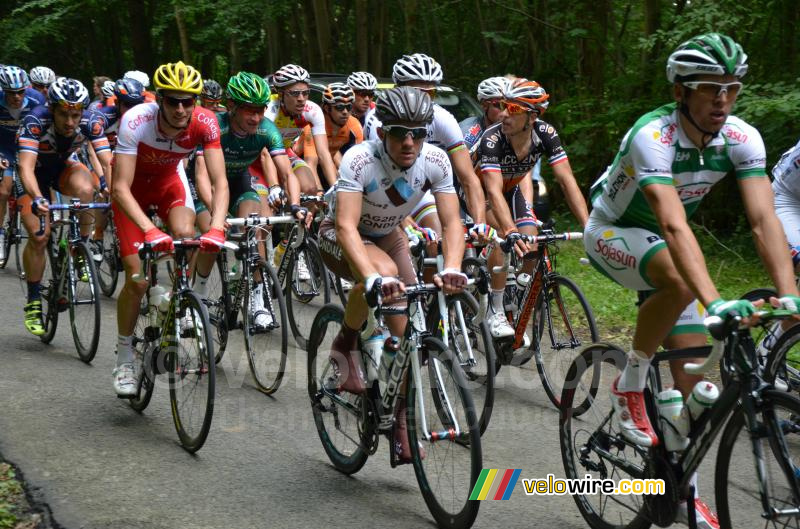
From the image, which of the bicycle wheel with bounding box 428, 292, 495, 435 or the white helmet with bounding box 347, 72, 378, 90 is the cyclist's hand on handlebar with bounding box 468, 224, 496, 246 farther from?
the white helmet with bounding box 347, 72, 378, 90

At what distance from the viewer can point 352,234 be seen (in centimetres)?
495

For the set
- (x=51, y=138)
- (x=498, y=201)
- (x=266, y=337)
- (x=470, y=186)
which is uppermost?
(x=51, y=138)

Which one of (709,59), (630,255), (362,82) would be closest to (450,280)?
(630,255)

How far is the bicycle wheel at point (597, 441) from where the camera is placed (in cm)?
434

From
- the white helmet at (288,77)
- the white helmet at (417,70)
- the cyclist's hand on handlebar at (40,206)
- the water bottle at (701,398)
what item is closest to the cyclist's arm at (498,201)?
the white helmet at (417,70)

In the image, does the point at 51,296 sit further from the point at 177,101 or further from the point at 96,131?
the point at 177,101

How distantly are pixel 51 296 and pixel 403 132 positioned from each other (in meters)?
4.59

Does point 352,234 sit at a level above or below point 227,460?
above

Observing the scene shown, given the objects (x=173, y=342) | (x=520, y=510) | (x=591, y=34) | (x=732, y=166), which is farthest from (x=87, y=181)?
(x=591, y=34)

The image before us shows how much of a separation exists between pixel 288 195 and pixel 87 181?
217 centimetres

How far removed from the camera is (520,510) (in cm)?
493

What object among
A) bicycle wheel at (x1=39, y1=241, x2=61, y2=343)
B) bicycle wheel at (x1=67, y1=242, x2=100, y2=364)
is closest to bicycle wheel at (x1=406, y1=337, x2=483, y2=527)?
bicycle wheel at (x1=67, y1=242, x2=100, y2=364)

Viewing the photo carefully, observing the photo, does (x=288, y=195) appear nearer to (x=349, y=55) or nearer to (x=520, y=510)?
(x=520, y=510)

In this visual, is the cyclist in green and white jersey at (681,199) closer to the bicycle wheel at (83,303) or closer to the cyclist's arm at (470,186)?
the cyclist's arm at (470,186)
